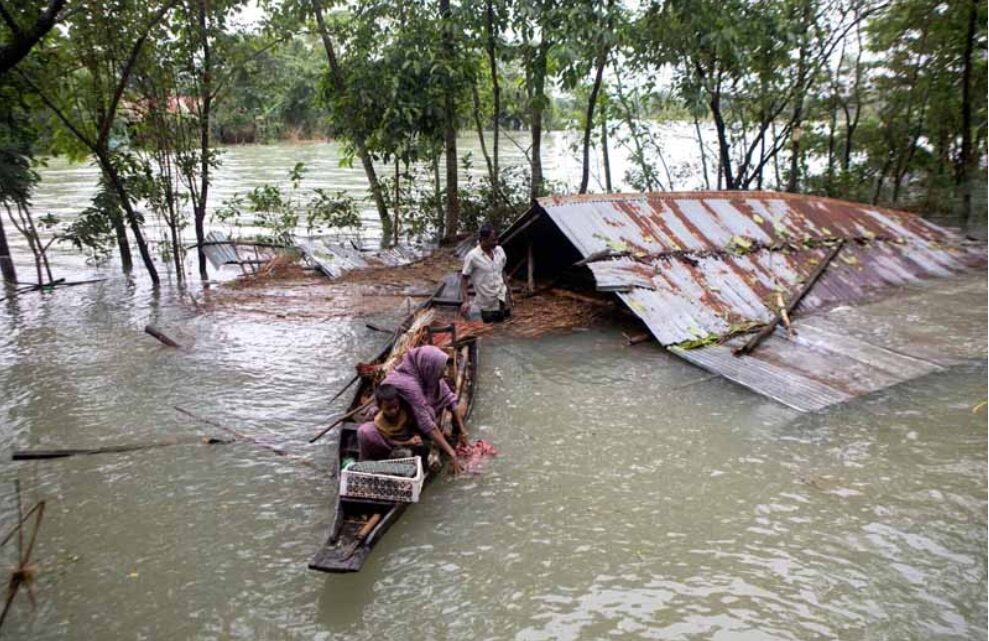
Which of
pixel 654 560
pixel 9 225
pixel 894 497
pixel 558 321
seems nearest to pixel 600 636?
pixel 654 560

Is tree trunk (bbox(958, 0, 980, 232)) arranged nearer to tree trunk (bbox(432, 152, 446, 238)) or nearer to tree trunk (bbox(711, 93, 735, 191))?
tree trunk (bbox(711, 93, 735, 191))

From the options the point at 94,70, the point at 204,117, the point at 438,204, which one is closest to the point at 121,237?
the point at 204,117

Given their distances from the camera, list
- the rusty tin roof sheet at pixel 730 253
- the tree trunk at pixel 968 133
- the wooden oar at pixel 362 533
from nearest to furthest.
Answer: the wooden oar at pixel 362 533
the rusty tin roof sheet at pixel 730 253
the tree trunk at pixel 968 133

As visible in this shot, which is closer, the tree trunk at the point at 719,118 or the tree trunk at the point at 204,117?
the tree trunk at the point at 204,117

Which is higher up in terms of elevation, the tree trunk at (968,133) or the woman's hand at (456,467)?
the tree trunk at (968,133)

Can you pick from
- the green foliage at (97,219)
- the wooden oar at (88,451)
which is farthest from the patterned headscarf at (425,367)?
the green foliage at (97,219)

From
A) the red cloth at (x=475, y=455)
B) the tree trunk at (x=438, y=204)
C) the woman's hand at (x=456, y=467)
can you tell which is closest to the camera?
the woman's hand at (x=456, y=467)

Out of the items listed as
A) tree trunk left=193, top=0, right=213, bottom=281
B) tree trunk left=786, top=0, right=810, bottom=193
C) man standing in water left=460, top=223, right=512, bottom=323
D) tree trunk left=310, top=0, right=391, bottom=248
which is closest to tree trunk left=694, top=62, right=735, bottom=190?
tree trunk left=786, top=0, right=810, bottom=193

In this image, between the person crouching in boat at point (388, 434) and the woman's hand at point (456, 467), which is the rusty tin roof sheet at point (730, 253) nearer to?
the woman's hand at point (456, 467)

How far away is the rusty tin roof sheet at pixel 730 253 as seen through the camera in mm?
8375

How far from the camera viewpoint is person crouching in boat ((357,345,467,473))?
16.7ft

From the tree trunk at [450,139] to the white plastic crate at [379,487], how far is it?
929 centimetres

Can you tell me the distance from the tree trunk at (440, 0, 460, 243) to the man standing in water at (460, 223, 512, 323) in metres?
4.64

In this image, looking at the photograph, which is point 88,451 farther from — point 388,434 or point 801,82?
point 801,82
